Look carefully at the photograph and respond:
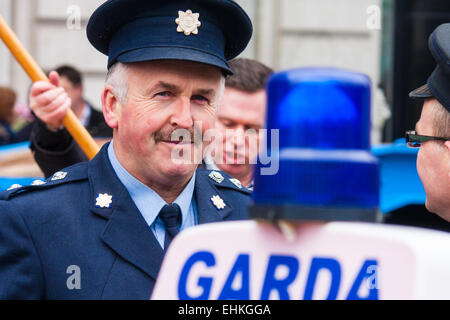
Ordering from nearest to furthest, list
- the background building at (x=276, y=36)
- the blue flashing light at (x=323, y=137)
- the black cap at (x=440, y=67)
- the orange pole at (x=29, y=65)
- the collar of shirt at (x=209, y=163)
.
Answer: the blue flashing light at (x=323, y=137), the black cap at (x=440, y=67), the orange pole at (x=29, y=65), the collar of shirt at (x=209, y=163), the background building at (x=276, y=36)

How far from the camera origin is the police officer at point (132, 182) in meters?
1.80

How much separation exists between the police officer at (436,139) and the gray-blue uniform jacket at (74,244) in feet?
2.76

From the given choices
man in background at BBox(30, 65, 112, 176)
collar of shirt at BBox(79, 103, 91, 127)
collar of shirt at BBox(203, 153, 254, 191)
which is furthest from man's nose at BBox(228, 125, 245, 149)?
collar of shirt at BBox(79, 103, 91, 127)

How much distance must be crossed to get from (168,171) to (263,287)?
90 cm

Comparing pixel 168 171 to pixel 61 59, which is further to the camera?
pixel 61 59

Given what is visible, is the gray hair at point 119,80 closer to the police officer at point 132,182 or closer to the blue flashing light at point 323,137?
the police officer at point 132,182

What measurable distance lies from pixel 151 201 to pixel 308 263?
97cm

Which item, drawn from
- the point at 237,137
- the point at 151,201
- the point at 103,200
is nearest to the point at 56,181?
the point at 103,200

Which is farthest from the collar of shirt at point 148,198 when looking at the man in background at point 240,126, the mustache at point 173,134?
the man in background at point 240,126

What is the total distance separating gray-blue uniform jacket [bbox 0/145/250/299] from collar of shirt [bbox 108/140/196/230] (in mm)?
25

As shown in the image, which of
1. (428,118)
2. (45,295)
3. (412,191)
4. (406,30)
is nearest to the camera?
(45,295)

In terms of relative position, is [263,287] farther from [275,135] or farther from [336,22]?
[336,22]

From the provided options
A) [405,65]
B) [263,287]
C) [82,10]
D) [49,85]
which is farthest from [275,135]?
[82,10]

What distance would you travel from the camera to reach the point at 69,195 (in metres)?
1.95
